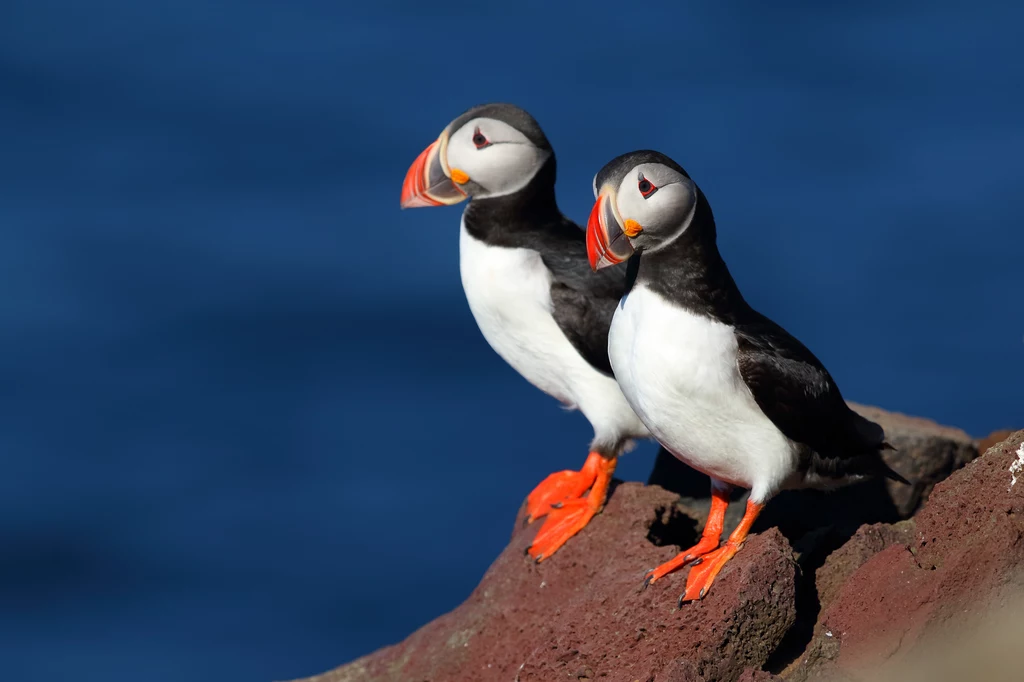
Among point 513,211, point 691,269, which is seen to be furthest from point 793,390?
point 513,211

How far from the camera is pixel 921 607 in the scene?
4.98 m

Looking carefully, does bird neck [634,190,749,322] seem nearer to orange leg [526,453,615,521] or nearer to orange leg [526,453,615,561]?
orange leg [526,453,615,561]

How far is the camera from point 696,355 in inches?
222

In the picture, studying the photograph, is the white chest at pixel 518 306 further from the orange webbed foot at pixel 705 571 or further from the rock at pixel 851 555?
the rock at pixel 851 555

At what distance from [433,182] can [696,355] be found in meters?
1.78

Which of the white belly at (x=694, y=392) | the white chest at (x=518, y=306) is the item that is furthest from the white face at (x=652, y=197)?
the white chest at (x=518, y=306)

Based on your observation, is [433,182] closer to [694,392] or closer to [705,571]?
[694,392]

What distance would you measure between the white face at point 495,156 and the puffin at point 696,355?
1010 mm

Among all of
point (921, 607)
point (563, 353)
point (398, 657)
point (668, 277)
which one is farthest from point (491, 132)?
point (921, 607)

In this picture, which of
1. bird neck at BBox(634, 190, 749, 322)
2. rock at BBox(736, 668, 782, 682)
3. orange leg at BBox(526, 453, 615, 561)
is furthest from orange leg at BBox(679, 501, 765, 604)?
orange leg at BBox(526, 453, 615, 561)

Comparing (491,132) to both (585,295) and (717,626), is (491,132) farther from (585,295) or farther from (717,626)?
(717,626)

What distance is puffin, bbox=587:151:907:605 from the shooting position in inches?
221

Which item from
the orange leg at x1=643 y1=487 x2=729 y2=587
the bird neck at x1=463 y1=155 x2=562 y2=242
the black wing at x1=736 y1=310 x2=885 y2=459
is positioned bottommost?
the orange leg at x1=643 y1=487 x2=729 y2=587

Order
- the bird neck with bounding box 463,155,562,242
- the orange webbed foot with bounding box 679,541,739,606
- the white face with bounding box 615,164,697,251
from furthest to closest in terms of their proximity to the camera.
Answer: the bird neck with bounding box 463,155,562,242 < the white face with bounding box 615,164,697,251 < the orange webbed foot with bounding box 679,541,739,606
